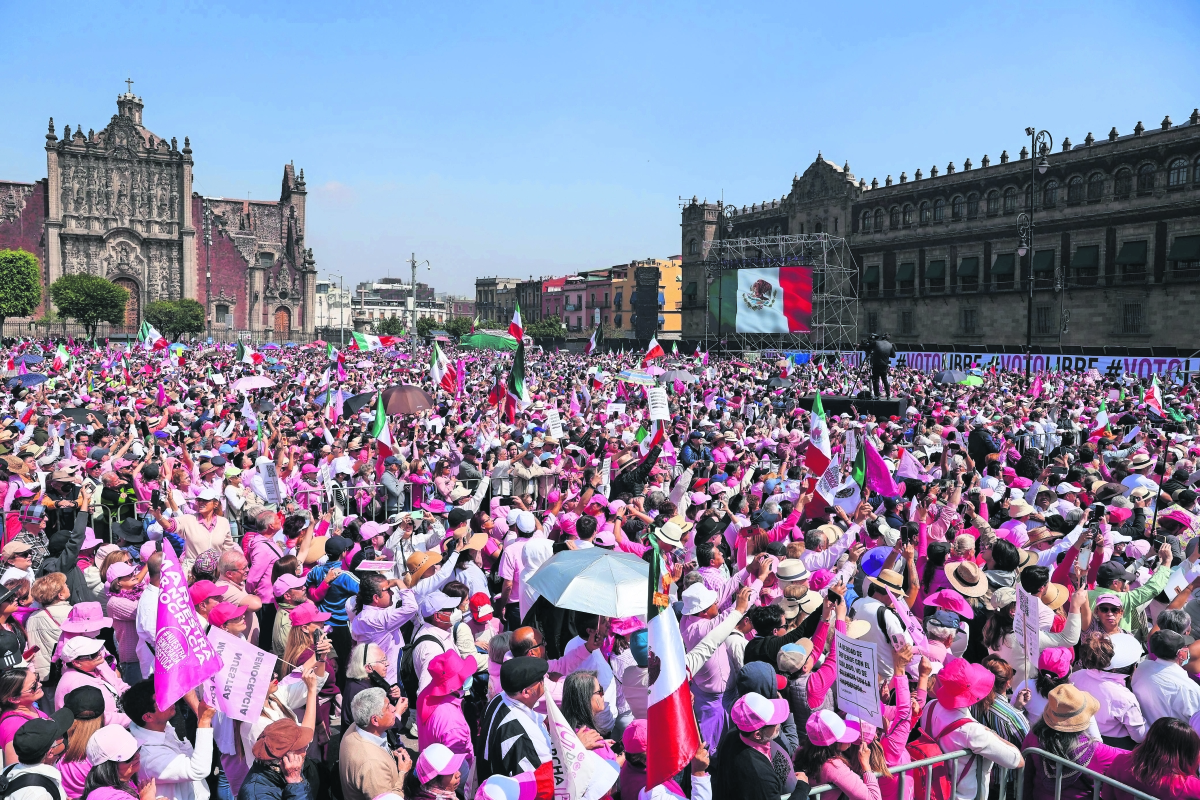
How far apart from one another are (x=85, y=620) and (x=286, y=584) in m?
1.13

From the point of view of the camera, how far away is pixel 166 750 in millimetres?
4109

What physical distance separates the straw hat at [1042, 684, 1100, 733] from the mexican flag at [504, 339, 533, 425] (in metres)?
11.9

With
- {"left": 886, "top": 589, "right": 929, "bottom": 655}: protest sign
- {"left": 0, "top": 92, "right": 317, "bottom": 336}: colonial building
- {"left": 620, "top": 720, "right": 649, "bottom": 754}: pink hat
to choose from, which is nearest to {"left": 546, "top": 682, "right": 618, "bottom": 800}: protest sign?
{"left": 620, "top": 720, "right": 649, "bottom": 754}: pink hat

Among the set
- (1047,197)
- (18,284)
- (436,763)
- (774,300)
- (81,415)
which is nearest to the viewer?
(436,763)

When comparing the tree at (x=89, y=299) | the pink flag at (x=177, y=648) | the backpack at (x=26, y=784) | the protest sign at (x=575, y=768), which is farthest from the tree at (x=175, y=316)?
the protest sign at (x=575, y=768)

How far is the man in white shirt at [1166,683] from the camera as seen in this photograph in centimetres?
455

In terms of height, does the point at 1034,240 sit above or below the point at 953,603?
above

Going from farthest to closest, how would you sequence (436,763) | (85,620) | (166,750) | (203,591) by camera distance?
(203,591)
(85,620)
(166,750)
(436,763)

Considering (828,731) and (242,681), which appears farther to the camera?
(242,681)

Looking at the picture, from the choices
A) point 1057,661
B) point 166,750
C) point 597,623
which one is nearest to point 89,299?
point 597,623

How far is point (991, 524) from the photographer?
914 centimetres

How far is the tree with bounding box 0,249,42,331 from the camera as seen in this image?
2534 inches

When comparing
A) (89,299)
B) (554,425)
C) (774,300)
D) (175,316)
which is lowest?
(554,425)

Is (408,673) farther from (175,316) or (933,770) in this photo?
(175,316)
